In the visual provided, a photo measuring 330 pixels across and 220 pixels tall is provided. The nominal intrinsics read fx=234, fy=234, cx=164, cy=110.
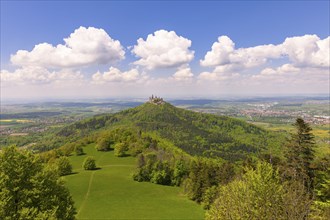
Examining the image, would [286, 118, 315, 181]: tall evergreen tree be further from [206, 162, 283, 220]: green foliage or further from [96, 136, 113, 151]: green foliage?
[96, 136, 113, 151]: green foliage

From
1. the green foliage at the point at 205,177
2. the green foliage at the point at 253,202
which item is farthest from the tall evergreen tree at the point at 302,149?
the green foliage at the point at 205,177

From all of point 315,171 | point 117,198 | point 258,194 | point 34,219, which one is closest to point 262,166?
point 258,194

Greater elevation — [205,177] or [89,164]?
[205,177]

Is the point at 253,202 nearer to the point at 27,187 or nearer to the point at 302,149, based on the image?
the point at 302,149

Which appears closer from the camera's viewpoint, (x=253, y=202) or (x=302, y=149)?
(x=253, y=202)

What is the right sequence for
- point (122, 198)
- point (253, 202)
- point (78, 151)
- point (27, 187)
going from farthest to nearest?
point (78, 151), point (122, 198), point (27, 187), point (253, 202)

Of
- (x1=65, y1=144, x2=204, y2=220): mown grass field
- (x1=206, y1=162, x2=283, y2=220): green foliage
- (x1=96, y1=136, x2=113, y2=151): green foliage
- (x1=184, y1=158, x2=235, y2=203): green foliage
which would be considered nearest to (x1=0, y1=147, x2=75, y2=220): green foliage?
(x1=206, y1=162, x2=283, y2=220): green foliage

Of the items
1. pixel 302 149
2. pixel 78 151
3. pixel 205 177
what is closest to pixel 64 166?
pixel 78 151
